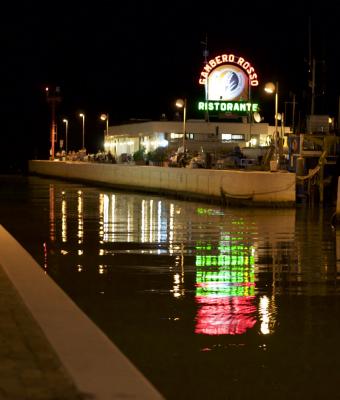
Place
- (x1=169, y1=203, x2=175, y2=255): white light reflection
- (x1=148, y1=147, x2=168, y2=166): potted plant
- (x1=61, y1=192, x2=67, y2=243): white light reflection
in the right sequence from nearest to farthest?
(x1=169, y1=203, x2=175, y2=255): white light reflection → (x1=61, y1=192, x2=67, y2=243): white light reflection → (x1=148, y1=147, x2=168, y2=166): potted plant

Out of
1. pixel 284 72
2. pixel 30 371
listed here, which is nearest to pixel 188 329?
pixel 30 371

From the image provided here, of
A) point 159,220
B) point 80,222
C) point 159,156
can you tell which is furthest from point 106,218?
point 159,156

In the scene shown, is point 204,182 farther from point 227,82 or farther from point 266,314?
point 227,82

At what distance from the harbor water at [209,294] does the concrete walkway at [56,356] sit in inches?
15.5

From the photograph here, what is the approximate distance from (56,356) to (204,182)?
29528 millimetres

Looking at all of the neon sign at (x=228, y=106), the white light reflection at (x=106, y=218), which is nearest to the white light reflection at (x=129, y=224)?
the white light reflection at (x=106, y=218)

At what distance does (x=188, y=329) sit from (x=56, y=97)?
8077cm

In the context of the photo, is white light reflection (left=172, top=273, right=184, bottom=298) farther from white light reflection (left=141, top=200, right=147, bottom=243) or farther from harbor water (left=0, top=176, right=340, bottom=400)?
white light reflection (left=141, top=200, right=147, bottom=243)

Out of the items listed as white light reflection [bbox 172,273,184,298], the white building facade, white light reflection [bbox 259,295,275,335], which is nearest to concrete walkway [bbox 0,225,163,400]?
white light reflection [bbox 172,273,184,298]

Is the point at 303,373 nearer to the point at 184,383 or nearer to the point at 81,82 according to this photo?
the point at 184,383

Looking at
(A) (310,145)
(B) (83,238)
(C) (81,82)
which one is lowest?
(B) (83,238)

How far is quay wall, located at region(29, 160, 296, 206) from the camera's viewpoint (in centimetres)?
3281

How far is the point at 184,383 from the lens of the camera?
7875 mm

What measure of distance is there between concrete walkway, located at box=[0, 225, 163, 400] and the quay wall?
858 inches
